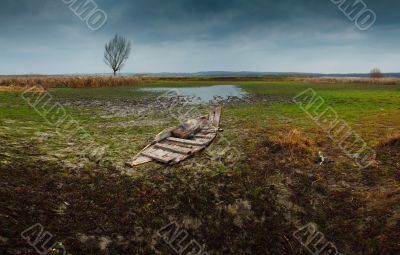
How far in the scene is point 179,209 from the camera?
287 inches

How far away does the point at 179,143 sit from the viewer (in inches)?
470

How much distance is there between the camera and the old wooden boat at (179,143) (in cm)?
1009

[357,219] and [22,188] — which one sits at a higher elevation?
[22,188]

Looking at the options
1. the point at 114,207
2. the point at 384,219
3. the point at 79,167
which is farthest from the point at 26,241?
the point at 384,219

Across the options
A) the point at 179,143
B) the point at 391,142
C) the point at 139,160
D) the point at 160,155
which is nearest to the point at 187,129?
the point at 179,143

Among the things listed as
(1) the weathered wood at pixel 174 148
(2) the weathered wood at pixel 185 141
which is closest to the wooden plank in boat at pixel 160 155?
(1) the weathered wood at pixel 174 148

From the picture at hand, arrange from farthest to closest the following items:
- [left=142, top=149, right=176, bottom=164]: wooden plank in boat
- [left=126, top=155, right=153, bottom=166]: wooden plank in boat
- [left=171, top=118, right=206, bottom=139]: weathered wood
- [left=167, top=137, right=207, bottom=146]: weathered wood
A: [left=171, top=118, right=206, bottom=139]: weathered wood < [left=167, top=137, right=207, bottom=146]: weathered wood < [left=142, top=149, right=176, bottom=164]: wooden plank in boat < [left=126, top=155, right=153, bottom=166]: wooden plank in boat

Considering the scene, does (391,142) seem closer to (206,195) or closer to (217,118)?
(206,195)

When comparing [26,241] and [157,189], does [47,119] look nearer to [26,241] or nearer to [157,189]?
[157,189]

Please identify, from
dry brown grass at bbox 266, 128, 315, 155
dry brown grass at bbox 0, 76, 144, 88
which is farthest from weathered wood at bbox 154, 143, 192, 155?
dry brown grass at bbox 0, 76, 144, 88

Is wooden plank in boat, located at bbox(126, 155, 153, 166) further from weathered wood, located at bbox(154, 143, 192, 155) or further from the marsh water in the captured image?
the marsh water

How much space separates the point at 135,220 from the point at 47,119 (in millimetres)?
11958

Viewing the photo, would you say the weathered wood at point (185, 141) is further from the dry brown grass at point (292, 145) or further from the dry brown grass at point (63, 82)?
the dry brown grass at point (63, 82)

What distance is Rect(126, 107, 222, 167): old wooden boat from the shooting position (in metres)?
10.1
